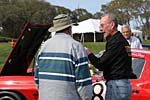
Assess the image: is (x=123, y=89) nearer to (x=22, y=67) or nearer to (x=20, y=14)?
(x=22, y=67)

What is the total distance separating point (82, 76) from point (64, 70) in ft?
0.60

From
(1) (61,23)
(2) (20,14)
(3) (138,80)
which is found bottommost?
(3) (138,80)

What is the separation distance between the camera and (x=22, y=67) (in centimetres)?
789

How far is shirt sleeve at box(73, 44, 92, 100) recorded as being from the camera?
4.20 meters

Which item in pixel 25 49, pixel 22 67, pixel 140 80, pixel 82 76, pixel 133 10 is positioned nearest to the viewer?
pixel 82 76

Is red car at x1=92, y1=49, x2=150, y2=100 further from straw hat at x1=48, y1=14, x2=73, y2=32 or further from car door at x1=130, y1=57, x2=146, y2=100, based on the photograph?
straw hat at x1=48, y1=14, x2=73, y2=32

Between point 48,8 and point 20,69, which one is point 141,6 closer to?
point 48,8

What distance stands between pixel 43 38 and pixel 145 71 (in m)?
2.15

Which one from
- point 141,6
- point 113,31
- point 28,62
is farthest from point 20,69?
point 141,6

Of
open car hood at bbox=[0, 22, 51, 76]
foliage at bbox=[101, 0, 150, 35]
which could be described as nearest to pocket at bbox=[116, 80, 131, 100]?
open car hood at bbox=[0, 22, 51, 76]

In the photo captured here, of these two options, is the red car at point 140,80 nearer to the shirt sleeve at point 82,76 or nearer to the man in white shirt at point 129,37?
the shirt sleeve at point 82,76

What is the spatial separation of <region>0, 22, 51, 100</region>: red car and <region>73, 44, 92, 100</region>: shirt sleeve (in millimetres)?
2807

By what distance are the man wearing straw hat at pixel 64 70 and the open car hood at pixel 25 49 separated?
2691 mm

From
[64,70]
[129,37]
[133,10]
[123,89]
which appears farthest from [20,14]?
[64,70]
